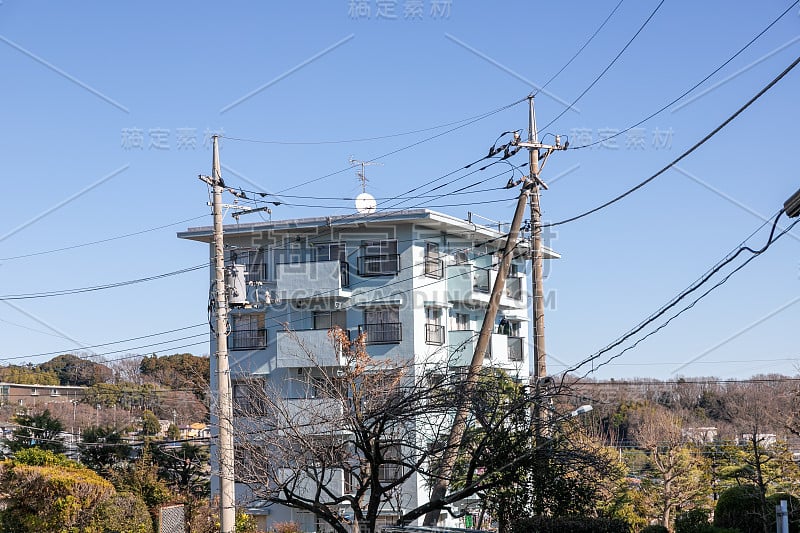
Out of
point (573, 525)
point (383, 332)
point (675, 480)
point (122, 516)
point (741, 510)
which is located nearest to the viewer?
point (573, 525)

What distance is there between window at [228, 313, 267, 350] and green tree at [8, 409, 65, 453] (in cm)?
875

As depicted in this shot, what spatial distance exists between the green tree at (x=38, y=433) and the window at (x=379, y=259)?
1476cm

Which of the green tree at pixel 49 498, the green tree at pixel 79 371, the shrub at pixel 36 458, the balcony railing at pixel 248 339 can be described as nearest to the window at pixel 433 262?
the balcony railing at pixel 248 339

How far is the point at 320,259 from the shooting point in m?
33.0

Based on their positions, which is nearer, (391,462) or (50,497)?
(391,462)

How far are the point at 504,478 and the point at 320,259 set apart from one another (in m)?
21.9

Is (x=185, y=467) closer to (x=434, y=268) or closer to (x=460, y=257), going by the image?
(x=434, y=268)

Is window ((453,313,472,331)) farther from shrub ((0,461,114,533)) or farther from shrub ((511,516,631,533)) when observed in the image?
shrub ((511,516,631,533))

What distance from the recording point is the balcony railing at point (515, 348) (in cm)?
3431

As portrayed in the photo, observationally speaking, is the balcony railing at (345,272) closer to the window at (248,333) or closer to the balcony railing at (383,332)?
the balcony railing at (383,332)

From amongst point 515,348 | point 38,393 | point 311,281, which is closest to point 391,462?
point 311,281

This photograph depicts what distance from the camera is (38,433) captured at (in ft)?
119

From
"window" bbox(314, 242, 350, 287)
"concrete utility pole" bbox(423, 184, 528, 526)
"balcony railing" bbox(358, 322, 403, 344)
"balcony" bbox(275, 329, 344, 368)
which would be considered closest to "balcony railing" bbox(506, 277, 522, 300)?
"balcony railing" bbox(358, 322, 403, 344)

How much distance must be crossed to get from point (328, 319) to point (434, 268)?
443cm
